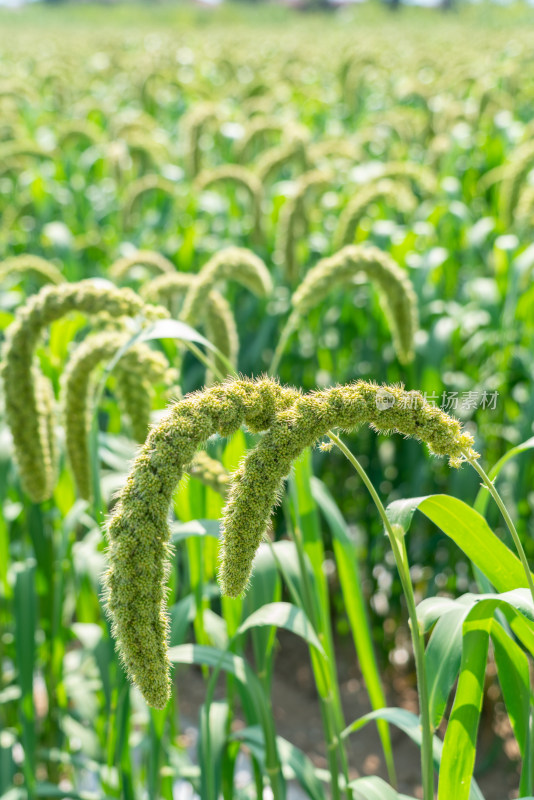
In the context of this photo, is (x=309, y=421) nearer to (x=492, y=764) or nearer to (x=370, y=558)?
(x=370, y=558)

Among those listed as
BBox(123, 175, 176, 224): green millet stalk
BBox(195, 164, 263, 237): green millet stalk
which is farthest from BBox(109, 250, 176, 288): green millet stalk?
BBox(123, 175, 176, 224): green millet stalk

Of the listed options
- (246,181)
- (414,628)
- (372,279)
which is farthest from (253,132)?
(414,628)

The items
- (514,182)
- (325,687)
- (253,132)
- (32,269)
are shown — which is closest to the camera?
(325,687)

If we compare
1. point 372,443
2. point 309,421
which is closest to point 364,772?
point 372,443

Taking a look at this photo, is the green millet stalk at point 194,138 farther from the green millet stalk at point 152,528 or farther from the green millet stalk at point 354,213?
the green millet stalk at point 152,528

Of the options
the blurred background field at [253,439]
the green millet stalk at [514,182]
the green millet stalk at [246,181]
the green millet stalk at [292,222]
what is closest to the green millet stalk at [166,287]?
the blurred background field at [253,439]

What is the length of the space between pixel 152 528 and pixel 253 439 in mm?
1105

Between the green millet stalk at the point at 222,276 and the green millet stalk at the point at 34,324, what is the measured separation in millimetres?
335

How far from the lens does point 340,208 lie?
549 cm

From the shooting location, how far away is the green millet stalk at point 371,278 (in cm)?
234

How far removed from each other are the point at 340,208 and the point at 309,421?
4.52 m

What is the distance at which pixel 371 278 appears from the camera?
8.16 ft

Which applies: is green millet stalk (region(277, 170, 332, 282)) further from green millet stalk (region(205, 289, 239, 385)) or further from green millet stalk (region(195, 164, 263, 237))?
green millet stalk (region(205, 289, 239, 385))

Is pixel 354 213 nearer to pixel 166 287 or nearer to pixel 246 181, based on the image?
pixel 246 181
